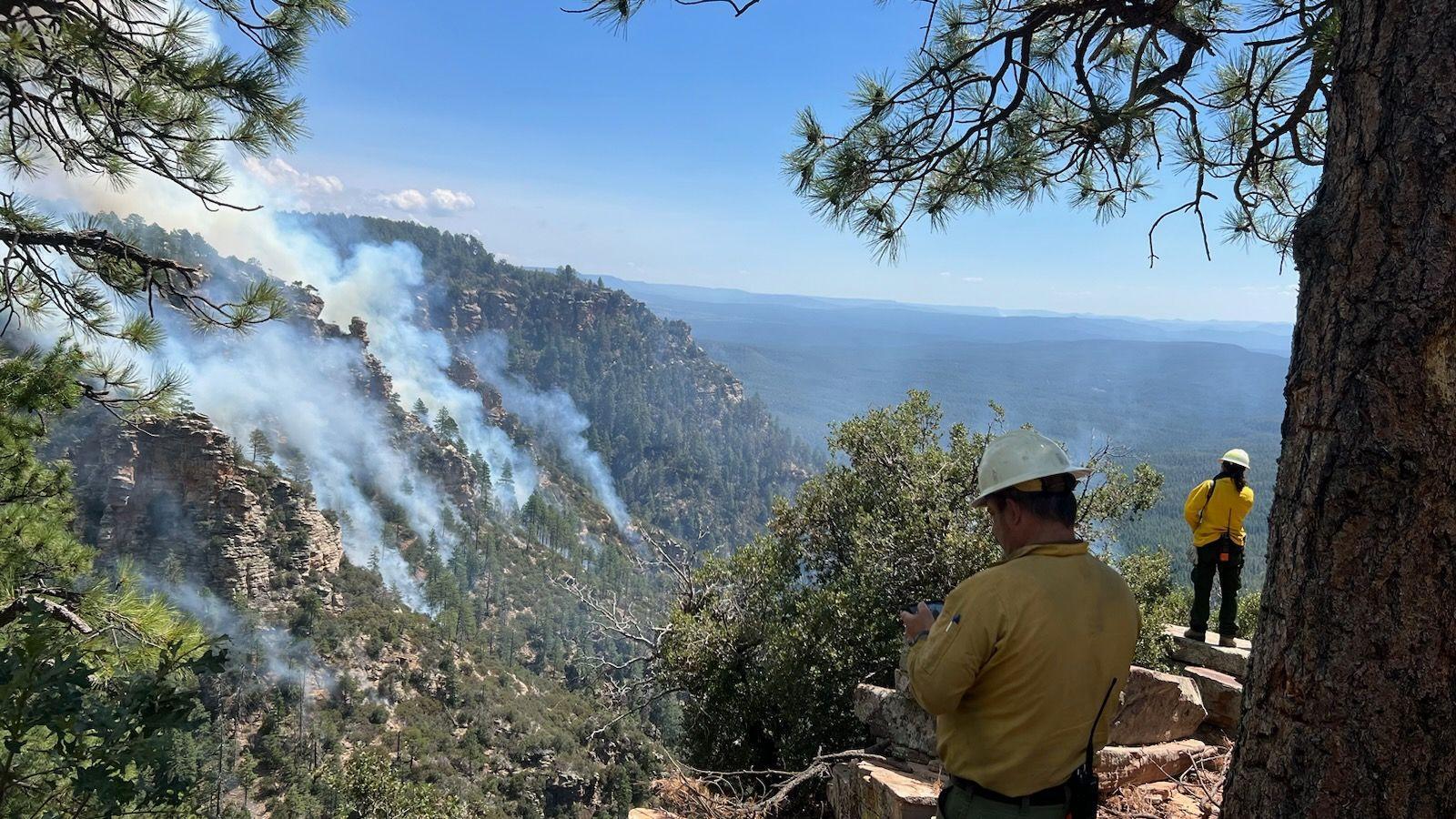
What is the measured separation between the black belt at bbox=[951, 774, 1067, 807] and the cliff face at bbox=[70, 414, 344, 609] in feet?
170

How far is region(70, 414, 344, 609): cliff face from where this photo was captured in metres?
43.9

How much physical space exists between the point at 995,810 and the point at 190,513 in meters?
53.9

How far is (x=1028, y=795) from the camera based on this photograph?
179 cm

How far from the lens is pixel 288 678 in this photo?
131ft

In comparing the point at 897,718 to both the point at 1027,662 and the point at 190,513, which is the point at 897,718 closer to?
the point at 1027,662

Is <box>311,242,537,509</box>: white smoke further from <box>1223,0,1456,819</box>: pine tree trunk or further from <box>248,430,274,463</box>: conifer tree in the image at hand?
<box>1223,0,1456,819</box>: pine tree trunk

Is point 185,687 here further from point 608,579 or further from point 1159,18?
point 608,579

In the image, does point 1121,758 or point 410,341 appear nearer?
point 1121,758

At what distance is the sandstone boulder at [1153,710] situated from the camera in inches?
150

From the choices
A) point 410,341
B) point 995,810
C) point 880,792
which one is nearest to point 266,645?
point 880,792

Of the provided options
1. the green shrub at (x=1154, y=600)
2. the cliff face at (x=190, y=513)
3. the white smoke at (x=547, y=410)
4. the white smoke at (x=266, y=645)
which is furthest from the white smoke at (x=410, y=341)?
the green shrub at (x=1154, y=600)

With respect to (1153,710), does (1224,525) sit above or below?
above

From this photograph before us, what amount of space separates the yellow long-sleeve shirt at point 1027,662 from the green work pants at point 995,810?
1.8 inches

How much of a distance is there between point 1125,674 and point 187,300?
13.2 ft
